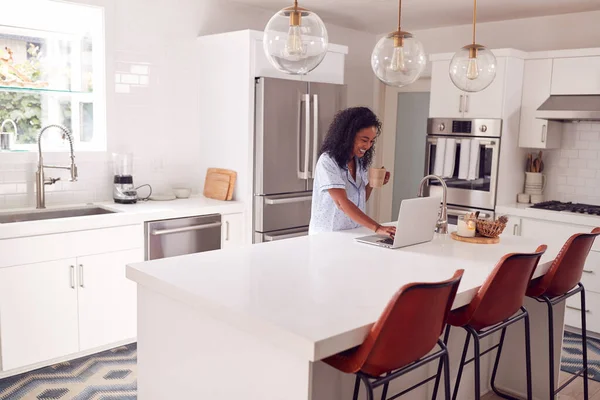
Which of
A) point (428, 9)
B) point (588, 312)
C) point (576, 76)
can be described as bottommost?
point (588, 312)

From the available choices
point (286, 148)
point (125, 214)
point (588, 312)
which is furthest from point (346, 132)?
point (588, 312)

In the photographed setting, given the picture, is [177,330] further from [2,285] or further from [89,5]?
[89,5]

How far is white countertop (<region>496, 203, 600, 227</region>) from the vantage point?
167 inches

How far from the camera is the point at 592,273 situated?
4.29 metres

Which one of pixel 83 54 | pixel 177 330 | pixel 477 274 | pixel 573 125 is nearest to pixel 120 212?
pixel 83 54

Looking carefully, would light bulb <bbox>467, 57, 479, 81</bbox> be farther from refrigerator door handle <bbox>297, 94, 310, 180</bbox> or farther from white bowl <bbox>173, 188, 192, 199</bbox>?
white bowl <bbox>173, 188, 192, 199</bbox>

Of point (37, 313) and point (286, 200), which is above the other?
point (286, 200)

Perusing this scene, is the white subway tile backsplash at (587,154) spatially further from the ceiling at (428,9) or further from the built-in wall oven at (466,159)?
the ceiling at (428,9)

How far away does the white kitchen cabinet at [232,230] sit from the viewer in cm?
430

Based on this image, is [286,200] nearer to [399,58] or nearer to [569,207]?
[399,58]

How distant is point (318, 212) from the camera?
336 centimetres

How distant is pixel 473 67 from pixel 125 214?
2.25 m

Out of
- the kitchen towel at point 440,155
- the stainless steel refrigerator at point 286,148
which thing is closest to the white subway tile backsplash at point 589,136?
the kitchen towel at point 440,155

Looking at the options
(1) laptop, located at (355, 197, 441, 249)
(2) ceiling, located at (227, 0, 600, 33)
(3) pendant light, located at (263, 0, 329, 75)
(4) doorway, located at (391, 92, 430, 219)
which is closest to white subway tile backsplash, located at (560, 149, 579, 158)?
(2) ceiling, located at (227, 0, 600, 33)
